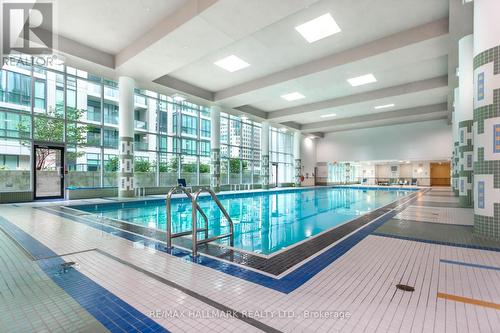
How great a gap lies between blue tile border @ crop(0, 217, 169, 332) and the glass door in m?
6.63

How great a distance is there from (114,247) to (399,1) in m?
6.96

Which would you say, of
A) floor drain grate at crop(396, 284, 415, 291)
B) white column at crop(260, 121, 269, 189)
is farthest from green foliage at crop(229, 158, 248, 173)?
floor drain grate at crop(396, 284, 415, 291)

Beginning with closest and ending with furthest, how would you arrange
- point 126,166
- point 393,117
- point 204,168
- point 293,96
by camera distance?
point 126,166, point 293,96, point 204,168, point 393,117

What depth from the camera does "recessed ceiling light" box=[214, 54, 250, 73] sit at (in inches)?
306

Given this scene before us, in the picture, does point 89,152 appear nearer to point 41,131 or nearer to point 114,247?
point 41,131

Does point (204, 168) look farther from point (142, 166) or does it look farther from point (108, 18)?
point (108, 18)

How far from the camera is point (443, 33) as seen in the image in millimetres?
5863

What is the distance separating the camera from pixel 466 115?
5.94 meters

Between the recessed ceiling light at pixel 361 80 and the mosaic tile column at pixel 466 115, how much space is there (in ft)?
11.2

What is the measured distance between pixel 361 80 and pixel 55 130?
11.0 metres

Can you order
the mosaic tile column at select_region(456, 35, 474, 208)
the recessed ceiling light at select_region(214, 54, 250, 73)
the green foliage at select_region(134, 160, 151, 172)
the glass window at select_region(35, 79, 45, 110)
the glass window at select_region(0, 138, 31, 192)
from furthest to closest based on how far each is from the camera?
the green foliage at select_region(134, 160, 151, 172) → the recessed ceiling light at select_region(214, 54, 250, 73) → the glass window at select_region(35, 79, 45, 110) → the glass window at select_region(0, 138, 31, 192) → the mosaic tile column at select_region(456, 35, 474, 208)

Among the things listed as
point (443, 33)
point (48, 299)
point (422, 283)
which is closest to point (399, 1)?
point (443, 33)

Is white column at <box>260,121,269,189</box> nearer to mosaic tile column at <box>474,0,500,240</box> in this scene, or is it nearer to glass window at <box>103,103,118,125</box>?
glass window at <box>103,103,118,125</box>

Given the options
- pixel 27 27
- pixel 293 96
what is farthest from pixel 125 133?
pixel 293 96
